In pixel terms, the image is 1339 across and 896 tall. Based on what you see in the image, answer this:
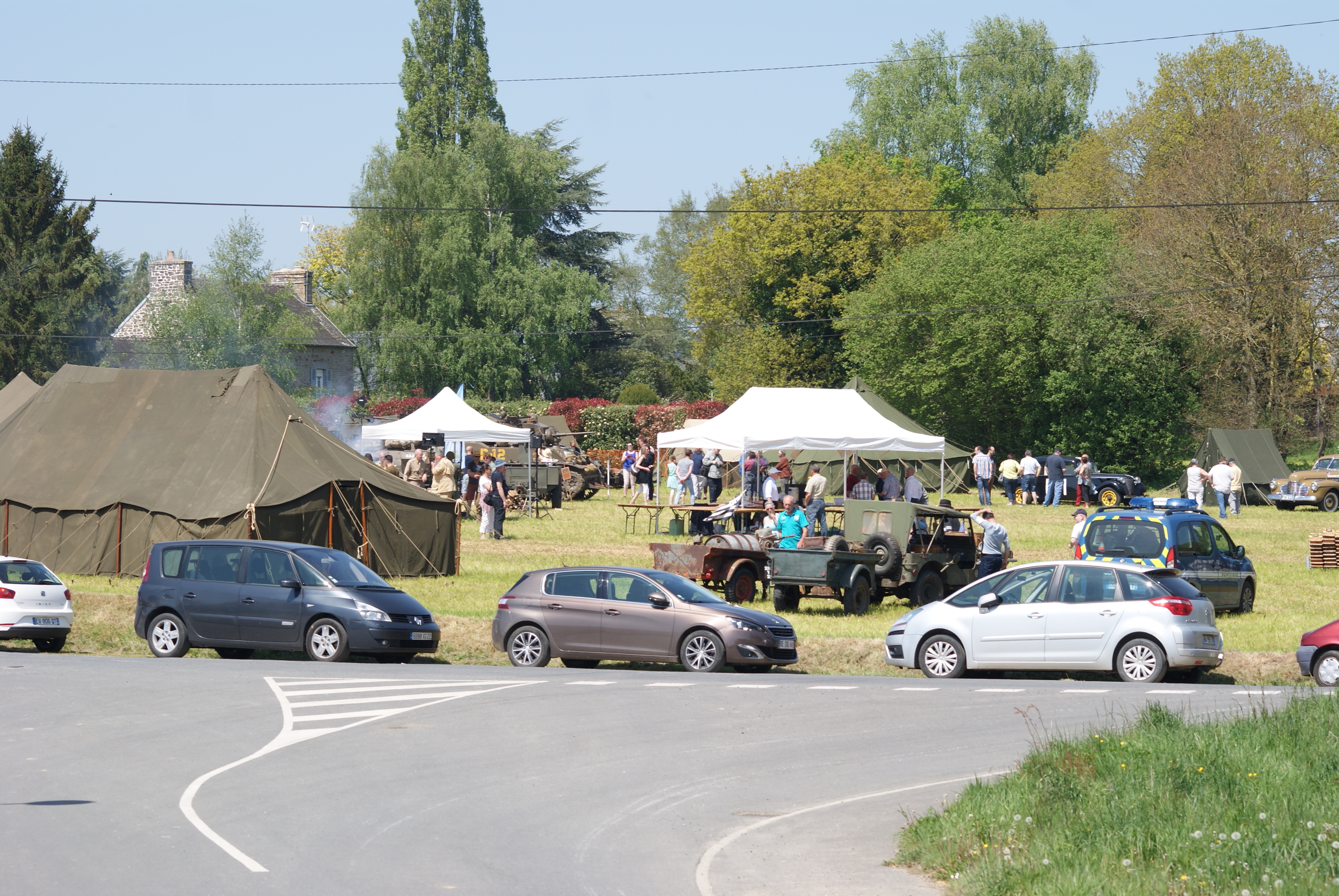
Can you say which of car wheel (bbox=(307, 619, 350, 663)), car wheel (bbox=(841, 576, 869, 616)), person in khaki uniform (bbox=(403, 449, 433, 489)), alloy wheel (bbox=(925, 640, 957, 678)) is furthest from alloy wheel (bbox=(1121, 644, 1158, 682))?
person in khaki uniform (bbox=(403, 449, 433, 489))

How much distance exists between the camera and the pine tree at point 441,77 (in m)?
78.0

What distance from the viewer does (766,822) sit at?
9797 mm

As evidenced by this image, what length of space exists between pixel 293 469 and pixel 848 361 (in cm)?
4401

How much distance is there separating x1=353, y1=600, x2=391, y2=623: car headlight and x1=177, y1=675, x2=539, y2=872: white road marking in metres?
1.80

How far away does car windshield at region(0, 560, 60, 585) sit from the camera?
65.4 feet

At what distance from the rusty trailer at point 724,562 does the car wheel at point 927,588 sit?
8.13ft

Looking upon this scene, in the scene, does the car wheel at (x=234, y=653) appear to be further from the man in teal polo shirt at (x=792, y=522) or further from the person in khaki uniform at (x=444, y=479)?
the person in khaki uniform at (x=444, y=479)

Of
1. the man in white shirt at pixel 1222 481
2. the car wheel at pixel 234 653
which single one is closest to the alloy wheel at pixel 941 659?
the car wheel at pixel 234 653

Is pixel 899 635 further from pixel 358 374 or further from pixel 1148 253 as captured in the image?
pixel 358 374

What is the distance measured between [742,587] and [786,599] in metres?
0.75

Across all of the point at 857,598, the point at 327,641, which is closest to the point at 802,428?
the point at 857,598

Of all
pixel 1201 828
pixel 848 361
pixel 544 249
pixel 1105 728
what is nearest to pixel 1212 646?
pixel 1105 728

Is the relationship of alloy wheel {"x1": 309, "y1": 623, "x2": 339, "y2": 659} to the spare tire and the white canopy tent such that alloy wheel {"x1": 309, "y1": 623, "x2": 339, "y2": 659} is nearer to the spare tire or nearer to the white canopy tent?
the spare tire

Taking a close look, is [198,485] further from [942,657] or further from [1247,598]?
[1247,598]
